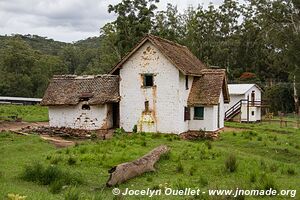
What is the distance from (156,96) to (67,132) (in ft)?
23.2

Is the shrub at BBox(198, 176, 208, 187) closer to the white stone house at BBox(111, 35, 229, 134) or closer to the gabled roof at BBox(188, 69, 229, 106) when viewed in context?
the white stone house at BBox(111, 35, 229, 134)

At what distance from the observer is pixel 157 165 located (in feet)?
57.9

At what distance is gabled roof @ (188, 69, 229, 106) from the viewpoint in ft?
103

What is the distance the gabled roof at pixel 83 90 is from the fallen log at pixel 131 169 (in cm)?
1447

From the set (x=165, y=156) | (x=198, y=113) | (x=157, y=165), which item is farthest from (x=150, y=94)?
(x=157, y=165)

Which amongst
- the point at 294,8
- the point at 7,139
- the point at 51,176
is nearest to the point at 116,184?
the point at 51,176

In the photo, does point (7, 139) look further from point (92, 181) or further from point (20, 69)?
point (20, 69)

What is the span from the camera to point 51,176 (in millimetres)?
13781

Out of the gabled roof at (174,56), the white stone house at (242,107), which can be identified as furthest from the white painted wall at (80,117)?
the white stone house at (242,107)

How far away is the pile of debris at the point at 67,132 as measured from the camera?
3063 centimetres

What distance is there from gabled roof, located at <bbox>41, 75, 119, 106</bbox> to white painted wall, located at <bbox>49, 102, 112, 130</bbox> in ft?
1.93

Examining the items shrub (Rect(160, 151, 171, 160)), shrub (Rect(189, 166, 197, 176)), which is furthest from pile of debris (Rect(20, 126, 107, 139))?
shrub (Rect(189, 166, 197, 176))

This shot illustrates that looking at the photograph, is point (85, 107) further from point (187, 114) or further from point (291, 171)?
point (291, 171)

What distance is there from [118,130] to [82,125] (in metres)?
3.38
